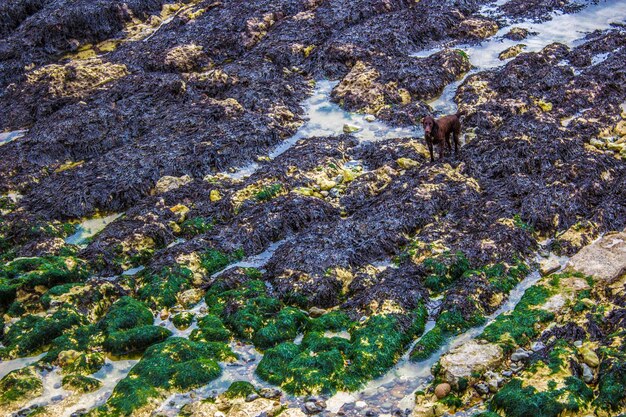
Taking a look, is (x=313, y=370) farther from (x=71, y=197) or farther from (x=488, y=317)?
(x=71, y=197)

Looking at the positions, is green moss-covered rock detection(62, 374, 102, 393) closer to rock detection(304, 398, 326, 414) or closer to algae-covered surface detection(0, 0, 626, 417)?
algae-covered surface detection(0, 0, 626, 417)

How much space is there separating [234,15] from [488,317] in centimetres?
1388

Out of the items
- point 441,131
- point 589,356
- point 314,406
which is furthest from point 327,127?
point 589,356

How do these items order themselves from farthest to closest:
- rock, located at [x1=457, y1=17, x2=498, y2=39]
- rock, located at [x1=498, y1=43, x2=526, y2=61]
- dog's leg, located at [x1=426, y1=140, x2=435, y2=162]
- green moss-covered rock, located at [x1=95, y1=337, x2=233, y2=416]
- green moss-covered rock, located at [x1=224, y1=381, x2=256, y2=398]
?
rock, located at [x1=457, y1=17, x2=498, y2=39], rock, located at [x1=498, y1=43, x2=526, y2=61], dog's leg, located at [x1=426, y1=140, x2=435, y2=162], green moss-covered rock, located at [x1=224, y1=381, x2=256, y2=398], green moss-covered rock, located at [x1=95, y1=337, x2=233, y2=416]

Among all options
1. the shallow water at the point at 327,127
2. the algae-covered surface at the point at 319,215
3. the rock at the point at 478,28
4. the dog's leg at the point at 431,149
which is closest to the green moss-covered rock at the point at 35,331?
the algae-covered surface at the point at 319,215

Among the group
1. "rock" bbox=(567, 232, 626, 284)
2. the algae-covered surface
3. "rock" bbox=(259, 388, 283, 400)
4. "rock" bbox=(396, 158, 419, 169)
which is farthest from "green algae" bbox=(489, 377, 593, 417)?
"rock" bbox=(396, 158, 419, 169)

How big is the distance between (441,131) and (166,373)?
7.04 metres

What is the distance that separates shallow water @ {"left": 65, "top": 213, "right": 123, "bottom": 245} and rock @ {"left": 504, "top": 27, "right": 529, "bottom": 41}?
11.7 m

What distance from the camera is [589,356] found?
611 centimetres

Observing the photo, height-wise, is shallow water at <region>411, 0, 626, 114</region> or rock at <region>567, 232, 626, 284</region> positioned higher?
shallow water at <region>411, 0, 626, 114</region>

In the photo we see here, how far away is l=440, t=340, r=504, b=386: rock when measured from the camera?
621cm

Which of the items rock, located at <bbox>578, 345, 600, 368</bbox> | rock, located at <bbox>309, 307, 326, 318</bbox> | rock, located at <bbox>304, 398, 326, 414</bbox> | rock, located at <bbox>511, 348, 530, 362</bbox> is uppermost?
rock, located at <bbox>304, 398, 326, 414</bbox>

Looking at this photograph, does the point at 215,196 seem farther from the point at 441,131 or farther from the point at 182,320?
the point at 441,131

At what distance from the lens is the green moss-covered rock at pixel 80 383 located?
663 cm
